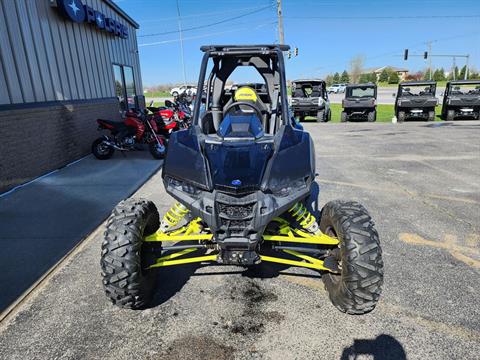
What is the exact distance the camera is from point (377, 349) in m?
2.57

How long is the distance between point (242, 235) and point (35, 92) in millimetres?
6783

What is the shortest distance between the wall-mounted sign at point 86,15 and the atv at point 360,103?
11571 mm

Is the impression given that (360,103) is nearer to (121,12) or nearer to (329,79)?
(121,12)

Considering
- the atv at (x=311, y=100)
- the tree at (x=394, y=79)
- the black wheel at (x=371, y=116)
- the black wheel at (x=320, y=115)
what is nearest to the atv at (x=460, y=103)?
the black wheel at (x=371, y=116)

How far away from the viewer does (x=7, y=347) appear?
2635mm

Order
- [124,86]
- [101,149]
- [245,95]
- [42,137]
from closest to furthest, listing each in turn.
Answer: [245,95], [42,137], [101,149], [124,86]

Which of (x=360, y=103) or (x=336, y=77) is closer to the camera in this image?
(x=360, y=103)

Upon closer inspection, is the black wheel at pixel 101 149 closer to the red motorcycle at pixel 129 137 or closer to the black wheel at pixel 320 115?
the red motorcycle at pixel 129 137

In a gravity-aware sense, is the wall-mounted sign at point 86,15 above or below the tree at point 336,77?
above

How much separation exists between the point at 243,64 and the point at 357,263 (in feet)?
9.10

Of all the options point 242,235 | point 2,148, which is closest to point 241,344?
point 242,235

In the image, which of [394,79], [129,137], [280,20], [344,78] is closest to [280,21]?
[280,20]

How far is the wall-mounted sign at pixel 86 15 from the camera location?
8398 millimetres

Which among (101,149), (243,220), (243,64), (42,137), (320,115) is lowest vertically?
(320,115)
